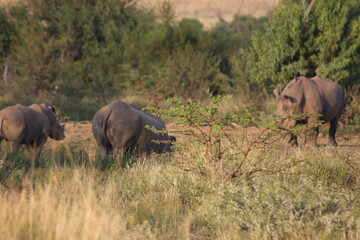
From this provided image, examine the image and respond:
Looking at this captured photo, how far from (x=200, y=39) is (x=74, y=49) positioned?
684 cm

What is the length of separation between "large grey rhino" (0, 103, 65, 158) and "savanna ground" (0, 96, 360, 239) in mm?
2743

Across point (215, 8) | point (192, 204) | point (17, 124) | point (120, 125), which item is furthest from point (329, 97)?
point (215, 8)

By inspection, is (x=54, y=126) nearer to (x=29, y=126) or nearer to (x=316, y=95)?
(x=29, y=126)

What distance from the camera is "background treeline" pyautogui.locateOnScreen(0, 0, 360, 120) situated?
14.9 metres

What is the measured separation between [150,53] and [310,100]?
1217cm

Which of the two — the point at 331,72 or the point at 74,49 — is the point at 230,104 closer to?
the point at 331,72

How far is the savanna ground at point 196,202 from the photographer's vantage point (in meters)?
4.11

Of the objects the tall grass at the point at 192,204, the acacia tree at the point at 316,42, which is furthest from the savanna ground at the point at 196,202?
the acacia tree at the point at 316,42

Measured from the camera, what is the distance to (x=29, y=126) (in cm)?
1054

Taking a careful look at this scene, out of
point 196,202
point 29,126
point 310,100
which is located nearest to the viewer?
point 196,202

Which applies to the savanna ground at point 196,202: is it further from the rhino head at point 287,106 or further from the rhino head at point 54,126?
the rhino head at point 54,126

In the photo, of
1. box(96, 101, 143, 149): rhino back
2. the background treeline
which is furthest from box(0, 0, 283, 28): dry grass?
box(96, 101, 143, 149): rhino back

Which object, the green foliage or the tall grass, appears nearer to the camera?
the tall grass

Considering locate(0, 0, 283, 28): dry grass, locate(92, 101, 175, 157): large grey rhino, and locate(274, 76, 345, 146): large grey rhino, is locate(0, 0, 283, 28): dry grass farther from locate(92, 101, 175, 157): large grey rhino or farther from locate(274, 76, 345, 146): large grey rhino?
locate(92, 101, 175, 157): large grey rhino
